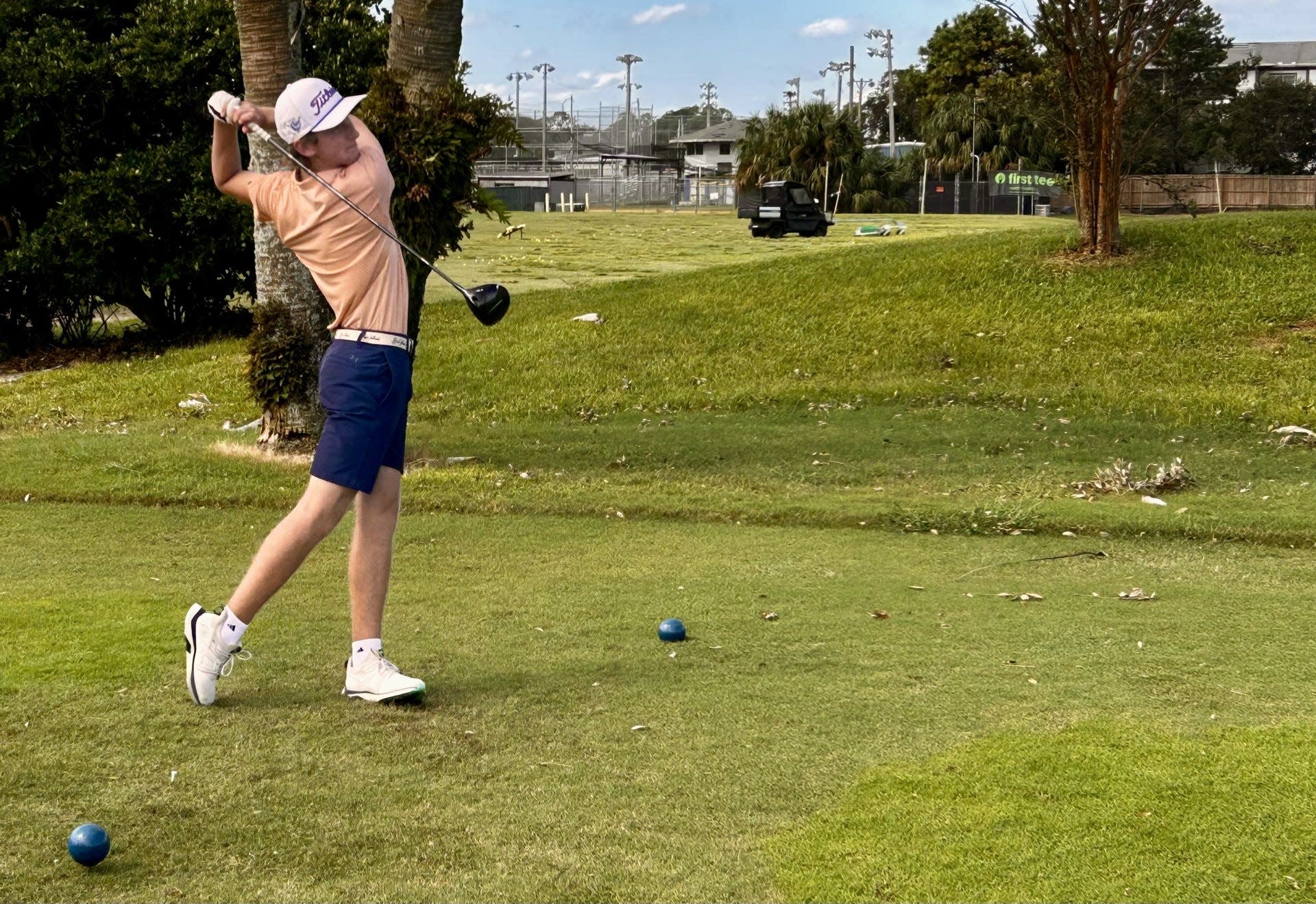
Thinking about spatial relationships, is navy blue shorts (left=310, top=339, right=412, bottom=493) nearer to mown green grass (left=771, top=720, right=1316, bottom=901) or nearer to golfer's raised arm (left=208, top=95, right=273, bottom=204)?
golfer's raised arm (left=208, top=95, right=273, bottom=204)

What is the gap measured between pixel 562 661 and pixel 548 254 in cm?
2587

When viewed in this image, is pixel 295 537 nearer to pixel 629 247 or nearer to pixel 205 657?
pixel 205 657

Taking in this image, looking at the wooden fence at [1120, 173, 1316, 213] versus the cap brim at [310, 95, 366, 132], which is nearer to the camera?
the cap brim at [310, 95, 366, 132]

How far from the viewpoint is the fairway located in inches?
146

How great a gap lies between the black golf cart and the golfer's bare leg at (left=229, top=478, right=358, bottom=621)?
35523 millimetres

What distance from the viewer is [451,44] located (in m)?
11.2

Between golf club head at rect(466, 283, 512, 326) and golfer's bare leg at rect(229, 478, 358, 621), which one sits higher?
golf club head at rect(466, 283, 512, 326)

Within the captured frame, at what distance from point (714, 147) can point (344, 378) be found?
112m

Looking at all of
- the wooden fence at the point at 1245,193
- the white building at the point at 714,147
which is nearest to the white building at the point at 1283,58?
the white building at the point at 714,147

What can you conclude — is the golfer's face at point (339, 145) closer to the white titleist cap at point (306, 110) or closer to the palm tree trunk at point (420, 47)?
the white titleist cap at point (306, 110)

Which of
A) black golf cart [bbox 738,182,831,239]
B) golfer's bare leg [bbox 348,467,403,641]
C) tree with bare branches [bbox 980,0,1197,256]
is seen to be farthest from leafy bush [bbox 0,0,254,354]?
black golf cart [bbox 738,182,831,239]

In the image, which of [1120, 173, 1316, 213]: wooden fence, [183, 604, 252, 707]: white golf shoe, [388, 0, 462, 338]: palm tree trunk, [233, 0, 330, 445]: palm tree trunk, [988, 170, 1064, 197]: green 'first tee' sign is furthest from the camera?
[988, 170, 1064, 197]: green 'first tee' sign

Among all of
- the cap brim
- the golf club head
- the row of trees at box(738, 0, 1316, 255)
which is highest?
the row of trees at box(738, 0, 1316, 255)

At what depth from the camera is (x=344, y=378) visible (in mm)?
4973
